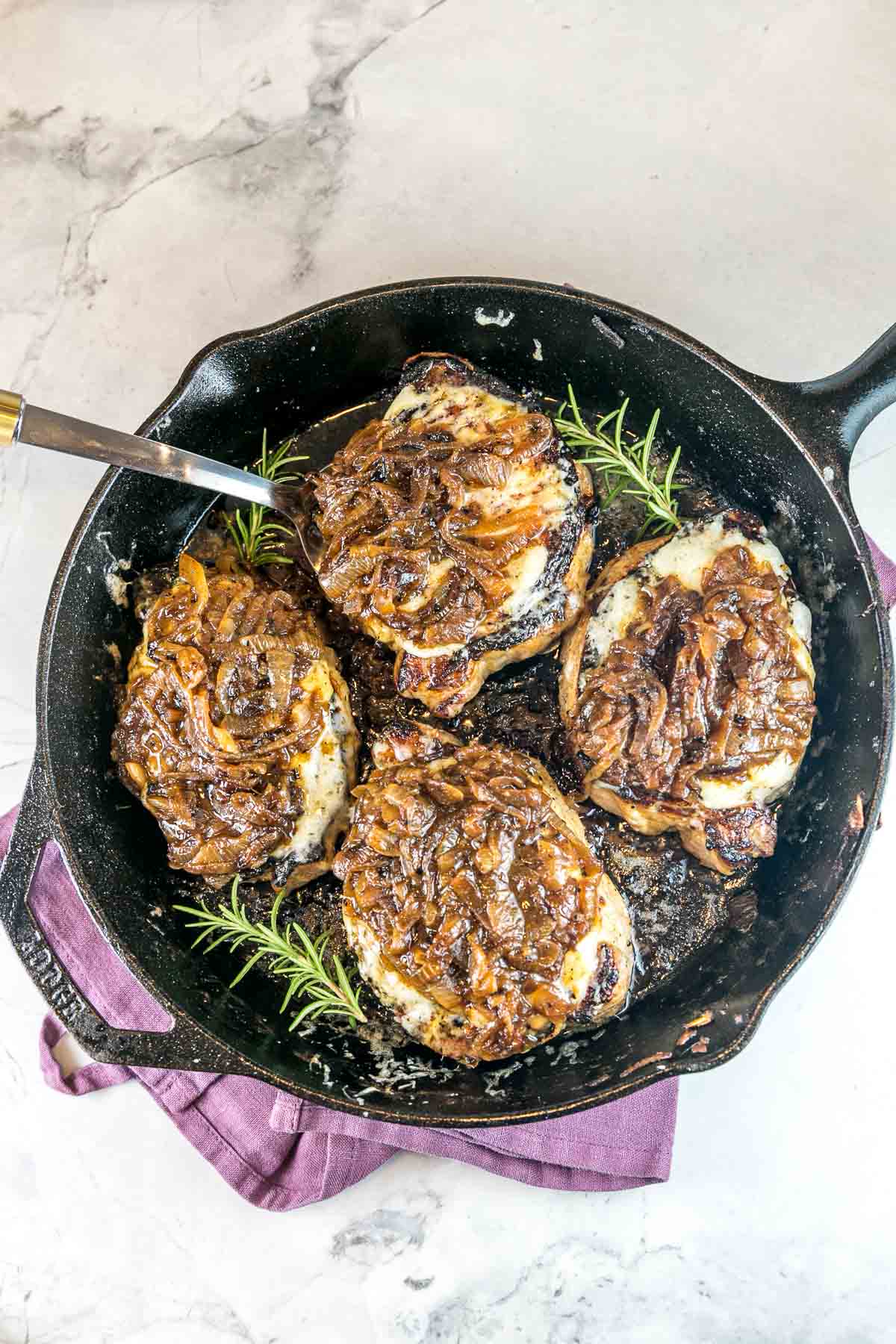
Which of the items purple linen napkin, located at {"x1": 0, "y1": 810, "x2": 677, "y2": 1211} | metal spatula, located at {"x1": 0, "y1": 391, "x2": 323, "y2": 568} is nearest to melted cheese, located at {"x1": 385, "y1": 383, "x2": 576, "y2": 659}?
metal spatula, located at {"x1": 0, "y1": 391, "x2": 323, "y2": 568}

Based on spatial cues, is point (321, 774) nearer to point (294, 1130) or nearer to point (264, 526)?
point (264, 526)

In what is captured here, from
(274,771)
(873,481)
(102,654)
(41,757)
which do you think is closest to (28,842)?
(41,757)

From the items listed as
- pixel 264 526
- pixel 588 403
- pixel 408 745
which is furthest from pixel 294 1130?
pixel 588 403

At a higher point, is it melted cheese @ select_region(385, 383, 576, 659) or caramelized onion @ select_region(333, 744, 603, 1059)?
melted cheese @ select_region(385, 383, 576, 659)

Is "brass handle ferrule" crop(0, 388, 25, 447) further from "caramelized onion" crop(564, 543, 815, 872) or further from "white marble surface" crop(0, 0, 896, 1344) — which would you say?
"caramelized onion" crop(564, 543, 815, 872)

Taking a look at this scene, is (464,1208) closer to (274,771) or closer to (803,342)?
(274,771)

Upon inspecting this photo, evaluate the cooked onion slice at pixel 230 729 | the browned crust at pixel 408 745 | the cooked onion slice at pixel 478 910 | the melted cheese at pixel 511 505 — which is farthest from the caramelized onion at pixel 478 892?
the melted cheese at pixel 511 505
